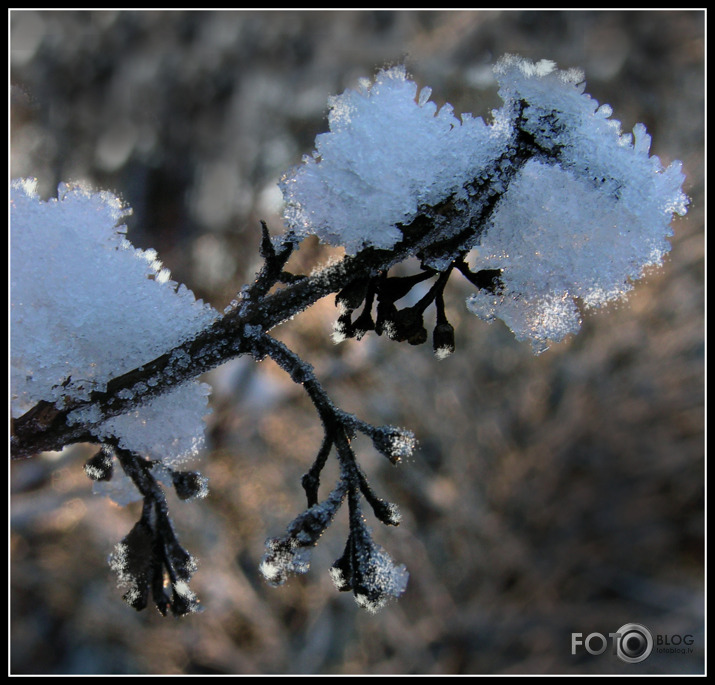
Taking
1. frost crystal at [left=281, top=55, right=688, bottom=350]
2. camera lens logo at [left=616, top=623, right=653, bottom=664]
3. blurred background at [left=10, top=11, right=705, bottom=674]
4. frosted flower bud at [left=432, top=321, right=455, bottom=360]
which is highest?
blurred background at [left=10, top=11, right=705, bottom=674]

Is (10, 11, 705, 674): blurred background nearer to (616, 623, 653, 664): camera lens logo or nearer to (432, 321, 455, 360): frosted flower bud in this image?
(616, 623, 653, 664): camera lens logo

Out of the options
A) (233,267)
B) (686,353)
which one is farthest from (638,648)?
(233,267)

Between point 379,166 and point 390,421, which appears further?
point 390,421

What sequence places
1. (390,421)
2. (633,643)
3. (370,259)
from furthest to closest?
(390,421) < (633,643) < (370,259)

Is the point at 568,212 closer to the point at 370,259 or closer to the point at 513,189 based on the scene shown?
the point at 513,189

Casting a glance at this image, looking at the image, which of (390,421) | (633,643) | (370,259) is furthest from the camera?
(390,421)

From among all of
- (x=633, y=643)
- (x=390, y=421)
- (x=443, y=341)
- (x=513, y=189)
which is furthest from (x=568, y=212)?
(x=633, y=643)

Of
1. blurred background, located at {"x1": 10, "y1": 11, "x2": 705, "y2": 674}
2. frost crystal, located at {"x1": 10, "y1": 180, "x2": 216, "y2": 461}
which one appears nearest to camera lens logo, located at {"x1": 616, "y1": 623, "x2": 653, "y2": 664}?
blurred background, located at {"x1": 10, "y1": 11, "x2": 705, "y2": 674}
